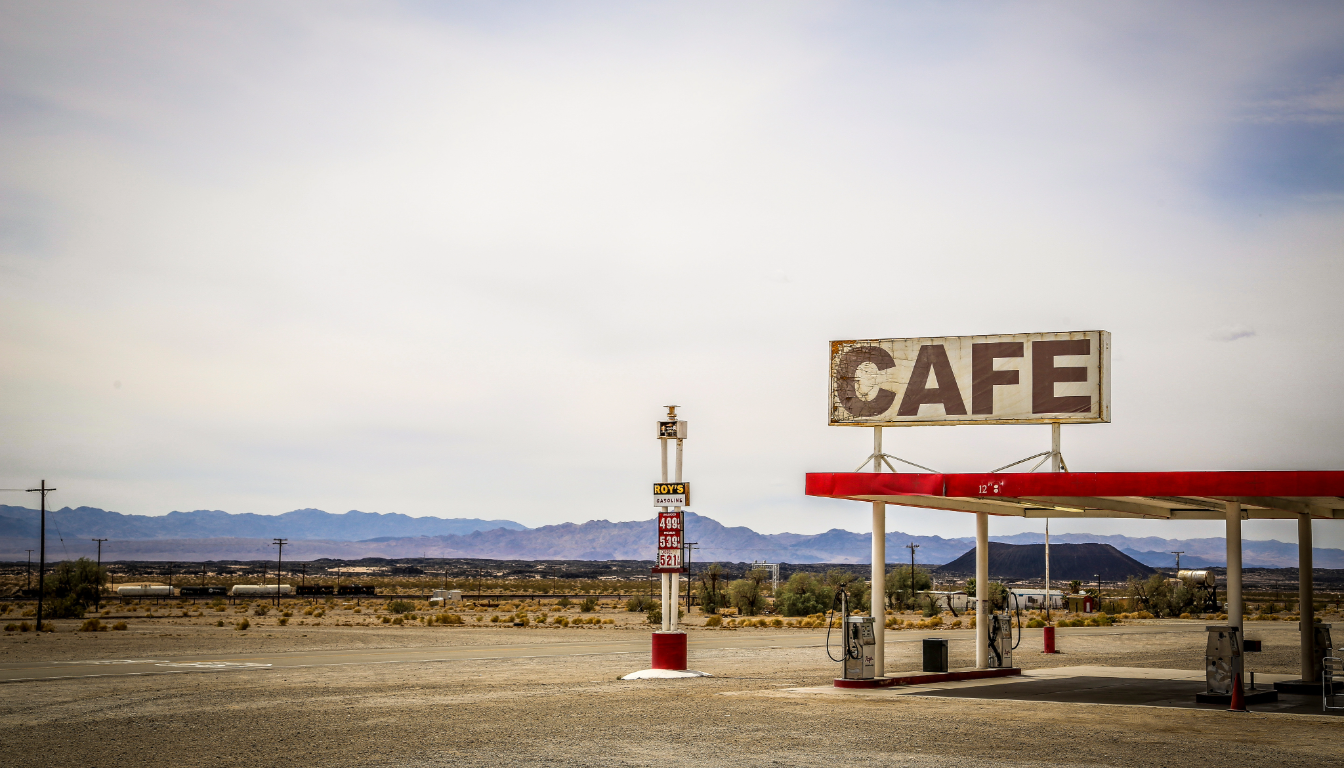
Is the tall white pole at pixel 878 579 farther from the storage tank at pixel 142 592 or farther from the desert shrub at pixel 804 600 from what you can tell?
the storage tank at pixel 142 592

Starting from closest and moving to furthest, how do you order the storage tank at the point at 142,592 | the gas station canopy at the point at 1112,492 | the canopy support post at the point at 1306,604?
the gas station canopy at the point at 1112,492
the canopy support post at the point at 1306,604
the storage tank at the point at 142,592

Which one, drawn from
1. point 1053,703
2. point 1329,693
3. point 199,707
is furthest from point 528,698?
point 1329,693

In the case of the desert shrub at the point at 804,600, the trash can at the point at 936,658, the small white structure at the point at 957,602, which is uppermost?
the trash can at the point at 936,658

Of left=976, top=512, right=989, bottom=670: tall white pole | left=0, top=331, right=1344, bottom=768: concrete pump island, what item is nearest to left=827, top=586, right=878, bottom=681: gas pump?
left=0, top=331, right=1344, bottom=768: concrete pump island

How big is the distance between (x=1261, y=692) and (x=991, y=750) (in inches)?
356

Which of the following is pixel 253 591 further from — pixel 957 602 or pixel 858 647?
pixel 858 647

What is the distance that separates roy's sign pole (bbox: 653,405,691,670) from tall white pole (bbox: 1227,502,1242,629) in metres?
10.3

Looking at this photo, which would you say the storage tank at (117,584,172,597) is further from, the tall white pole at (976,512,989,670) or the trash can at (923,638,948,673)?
the trash can at (923,638,948,673)

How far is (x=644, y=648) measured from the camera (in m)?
39.3

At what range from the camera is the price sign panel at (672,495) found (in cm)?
2411

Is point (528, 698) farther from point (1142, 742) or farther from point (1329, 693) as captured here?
point (1329, 693)

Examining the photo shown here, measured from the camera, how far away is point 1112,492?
1878 cm

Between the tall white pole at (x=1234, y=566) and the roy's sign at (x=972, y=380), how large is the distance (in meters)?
2.73

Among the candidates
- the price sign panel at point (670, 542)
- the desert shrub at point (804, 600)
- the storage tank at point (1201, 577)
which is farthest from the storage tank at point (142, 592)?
the price sign panel at point (670, 542)
